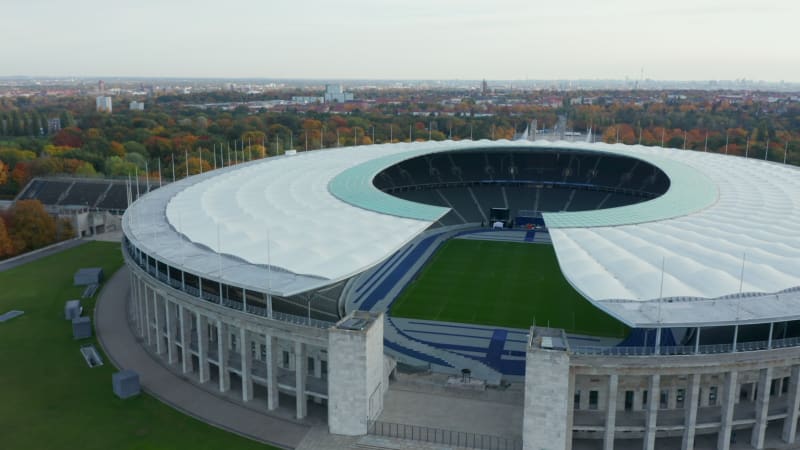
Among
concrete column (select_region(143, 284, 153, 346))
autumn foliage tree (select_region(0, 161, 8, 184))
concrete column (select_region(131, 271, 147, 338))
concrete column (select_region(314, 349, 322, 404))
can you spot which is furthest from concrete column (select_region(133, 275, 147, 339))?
autumn foliage tree (select_region(0, 161, 8, 184))

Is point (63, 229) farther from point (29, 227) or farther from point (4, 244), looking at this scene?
point (4, 244)

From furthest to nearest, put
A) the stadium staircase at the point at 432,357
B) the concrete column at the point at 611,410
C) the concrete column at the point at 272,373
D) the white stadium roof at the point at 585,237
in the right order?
the stadium staircase at the point at 432,357, the concrete column at the point at 272,373, the white stadium roof at the point at 585,237, the concrete column at the point at 611,410

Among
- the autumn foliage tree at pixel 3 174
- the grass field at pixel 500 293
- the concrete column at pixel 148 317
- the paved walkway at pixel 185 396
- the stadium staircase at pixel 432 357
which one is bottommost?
the paved walkway at pixel 185 396

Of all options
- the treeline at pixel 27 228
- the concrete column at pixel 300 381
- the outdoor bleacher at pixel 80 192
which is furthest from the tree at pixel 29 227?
the concrete column at pixel 300 381

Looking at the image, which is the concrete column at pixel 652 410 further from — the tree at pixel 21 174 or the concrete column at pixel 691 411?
the tree at pixel 21 174

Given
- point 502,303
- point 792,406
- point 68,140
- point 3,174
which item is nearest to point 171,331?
point 502,303

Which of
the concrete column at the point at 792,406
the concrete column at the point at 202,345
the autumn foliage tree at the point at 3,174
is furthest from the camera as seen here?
the autumn foliage tree at the point at 3,174

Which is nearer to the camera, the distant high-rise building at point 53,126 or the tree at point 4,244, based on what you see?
the tree at point 4,244
